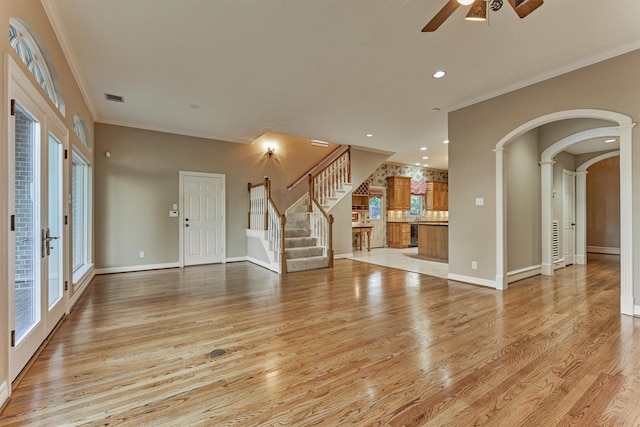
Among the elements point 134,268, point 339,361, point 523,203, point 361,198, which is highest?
point 361,198

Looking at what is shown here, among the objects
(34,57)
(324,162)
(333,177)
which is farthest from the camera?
(324,162)

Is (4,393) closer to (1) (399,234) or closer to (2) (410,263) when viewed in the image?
(2) (410,263)

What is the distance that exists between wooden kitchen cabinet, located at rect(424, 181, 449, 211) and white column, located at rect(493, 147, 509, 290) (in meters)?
7.26

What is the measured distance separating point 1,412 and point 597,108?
18.8 ft

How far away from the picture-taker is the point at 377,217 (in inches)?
400

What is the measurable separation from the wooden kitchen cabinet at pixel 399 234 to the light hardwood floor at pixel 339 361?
227 inches

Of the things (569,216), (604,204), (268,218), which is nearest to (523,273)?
(569,216)

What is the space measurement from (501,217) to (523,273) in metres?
1.39

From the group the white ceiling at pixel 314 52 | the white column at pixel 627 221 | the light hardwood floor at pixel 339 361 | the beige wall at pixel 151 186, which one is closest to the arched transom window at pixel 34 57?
the white ceiling at pixel 314 52

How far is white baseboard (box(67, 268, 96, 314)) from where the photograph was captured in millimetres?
3632

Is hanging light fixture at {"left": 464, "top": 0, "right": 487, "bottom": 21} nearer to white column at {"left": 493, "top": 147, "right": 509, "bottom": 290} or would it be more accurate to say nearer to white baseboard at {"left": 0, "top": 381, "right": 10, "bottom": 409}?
white column at {"left": 493, "top": 147, "right": 509, "bottom": 290}

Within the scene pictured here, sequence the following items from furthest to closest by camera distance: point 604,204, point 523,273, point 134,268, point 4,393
Result: 1. point 604,204
2. point 134,268
3. point 523,273
4. point 4,393

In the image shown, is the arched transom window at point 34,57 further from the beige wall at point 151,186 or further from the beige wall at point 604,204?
the beige wall at point 604,204

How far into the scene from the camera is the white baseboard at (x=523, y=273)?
468cm
